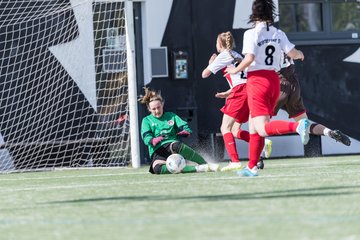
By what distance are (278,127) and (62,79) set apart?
20.2 ft

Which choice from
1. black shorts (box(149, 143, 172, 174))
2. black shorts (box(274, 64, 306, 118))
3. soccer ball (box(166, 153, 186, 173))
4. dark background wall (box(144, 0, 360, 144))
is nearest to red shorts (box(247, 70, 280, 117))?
soccer ball (box(166, 153, 186, 173))

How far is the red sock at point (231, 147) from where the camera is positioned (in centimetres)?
1170

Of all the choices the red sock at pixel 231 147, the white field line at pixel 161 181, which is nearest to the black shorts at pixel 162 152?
the red sock at pixel 231 147

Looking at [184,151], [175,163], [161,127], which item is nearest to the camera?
[175,163]

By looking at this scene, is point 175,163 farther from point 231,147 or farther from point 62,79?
point 62,79

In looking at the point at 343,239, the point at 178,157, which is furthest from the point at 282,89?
the point at 343,239

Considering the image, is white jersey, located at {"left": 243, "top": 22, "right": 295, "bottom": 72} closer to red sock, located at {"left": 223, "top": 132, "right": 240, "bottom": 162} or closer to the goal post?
red sock, located at {"left": 223, "top": 132, "right": 240, "bottom": 162}

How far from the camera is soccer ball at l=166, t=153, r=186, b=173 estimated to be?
11359 millimetres

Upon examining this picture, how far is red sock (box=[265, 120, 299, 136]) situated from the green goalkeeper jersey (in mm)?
1986

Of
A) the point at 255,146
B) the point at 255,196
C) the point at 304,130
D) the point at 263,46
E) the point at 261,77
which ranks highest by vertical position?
the point at 263,46

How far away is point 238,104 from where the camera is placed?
11.9 metres

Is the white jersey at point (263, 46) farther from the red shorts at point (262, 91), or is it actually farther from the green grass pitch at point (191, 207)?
the green grass pitch at point (191, 207)

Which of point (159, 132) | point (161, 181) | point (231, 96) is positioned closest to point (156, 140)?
point (159, 132)

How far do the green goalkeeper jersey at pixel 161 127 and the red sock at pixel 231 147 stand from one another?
1.57 feet
